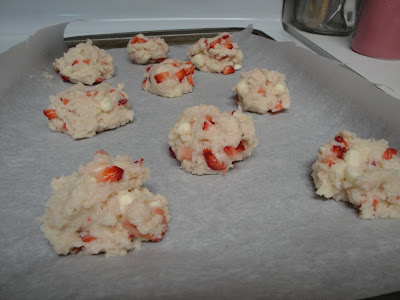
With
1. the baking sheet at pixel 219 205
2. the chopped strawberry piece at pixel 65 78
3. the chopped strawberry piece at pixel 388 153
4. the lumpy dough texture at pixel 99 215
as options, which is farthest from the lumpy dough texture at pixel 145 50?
the chopped strawberry piece at pixel 388 153

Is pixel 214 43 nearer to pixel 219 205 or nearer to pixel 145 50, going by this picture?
pixel 145 50

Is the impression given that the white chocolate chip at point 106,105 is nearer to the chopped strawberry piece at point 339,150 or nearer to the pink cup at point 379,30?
the chopped strawberry piece at point 339,150

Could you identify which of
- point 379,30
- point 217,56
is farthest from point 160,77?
point 379,30

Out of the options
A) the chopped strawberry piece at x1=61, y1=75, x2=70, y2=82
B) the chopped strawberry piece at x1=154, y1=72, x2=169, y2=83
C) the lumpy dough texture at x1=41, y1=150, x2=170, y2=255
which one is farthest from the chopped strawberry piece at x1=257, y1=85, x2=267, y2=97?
the chopped strawberry piece at x1=61, y1=75, x2=70, y2=82

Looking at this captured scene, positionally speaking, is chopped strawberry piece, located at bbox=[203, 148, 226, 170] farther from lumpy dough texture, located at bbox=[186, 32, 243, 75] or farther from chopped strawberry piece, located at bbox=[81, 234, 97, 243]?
lumpy dough texture, located at bbox=[186, 32, 243, 75]

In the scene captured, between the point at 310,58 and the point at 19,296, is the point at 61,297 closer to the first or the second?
the point at 19,296
